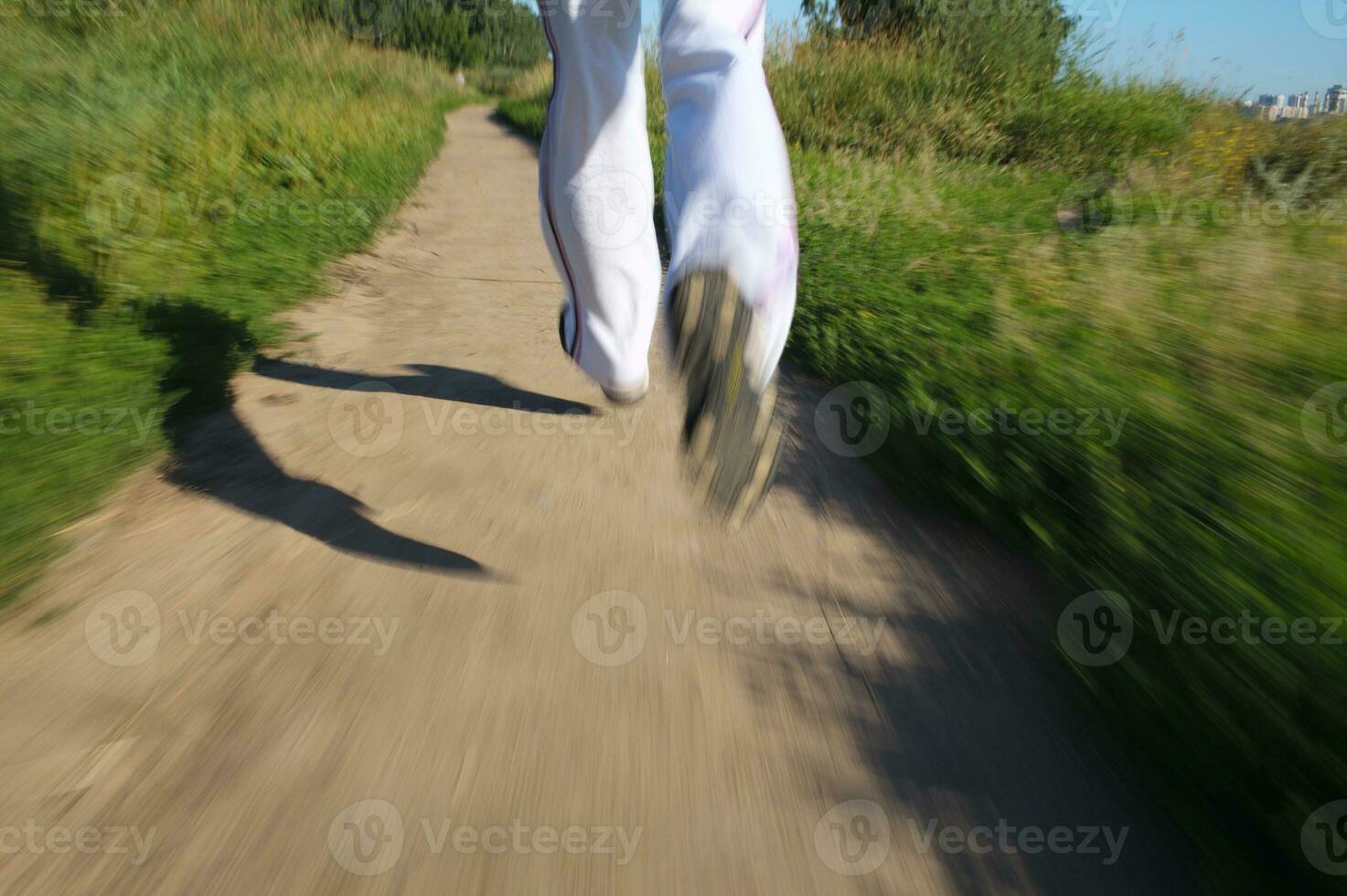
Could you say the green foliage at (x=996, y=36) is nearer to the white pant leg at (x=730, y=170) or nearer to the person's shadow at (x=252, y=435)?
the person's shadow at (x=252, y=435)

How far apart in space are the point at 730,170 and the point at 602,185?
1.59 ft

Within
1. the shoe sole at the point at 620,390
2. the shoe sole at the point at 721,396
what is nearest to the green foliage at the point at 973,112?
the shoe sole at the point at 620,390

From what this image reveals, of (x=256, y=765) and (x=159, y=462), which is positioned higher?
(x=159, y=462)

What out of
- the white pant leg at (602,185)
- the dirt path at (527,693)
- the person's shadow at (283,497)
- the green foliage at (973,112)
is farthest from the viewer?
the green foliage at (973,112)

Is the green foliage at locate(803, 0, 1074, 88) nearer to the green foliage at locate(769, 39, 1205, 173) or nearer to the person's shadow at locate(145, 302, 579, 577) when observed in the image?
the green foliage at locate(769, 39, 1205, 173)

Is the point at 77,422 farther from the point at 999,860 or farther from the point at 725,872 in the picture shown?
the point at 999,860

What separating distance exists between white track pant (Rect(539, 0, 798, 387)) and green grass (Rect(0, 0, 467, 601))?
133 cm

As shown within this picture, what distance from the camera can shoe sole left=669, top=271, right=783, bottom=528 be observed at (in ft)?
4.24

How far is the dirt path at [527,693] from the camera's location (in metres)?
1.20

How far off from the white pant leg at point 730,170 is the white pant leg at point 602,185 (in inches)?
7.9

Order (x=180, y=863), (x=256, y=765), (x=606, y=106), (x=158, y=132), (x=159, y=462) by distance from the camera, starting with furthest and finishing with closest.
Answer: (x=158, y=132) → (x=159, y=462) → (x=606, y=106) → (x=256, y=765) → (x=180, y=863)

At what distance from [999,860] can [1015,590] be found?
31.1 inches

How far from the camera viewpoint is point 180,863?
1152 mm

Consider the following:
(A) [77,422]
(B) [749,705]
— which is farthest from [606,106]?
(A) [77,422]
